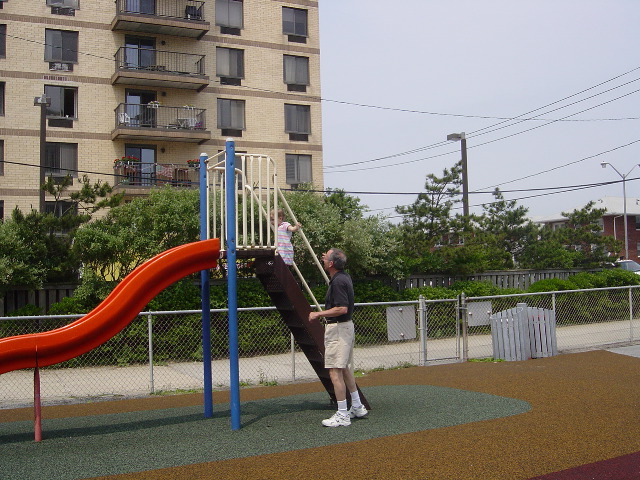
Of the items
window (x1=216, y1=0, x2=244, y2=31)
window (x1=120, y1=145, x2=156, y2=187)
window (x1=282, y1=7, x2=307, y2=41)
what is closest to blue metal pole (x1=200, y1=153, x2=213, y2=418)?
window (x1=120, y1=145, x2=156, y2=187)

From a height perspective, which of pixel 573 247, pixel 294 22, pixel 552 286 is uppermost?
pixel 294 22

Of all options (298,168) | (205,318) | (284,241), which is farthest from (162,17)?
(205,318)

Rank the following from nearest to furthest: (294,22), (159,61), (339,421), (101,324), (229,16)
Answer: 1. (101,324)
2. (339,421)
3. (159,61)
4. (229,16)
5. (294,22)

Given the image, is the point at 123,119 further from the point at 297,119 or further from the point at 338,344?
the point at 338,344

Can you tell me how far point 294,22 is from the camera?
3228cm

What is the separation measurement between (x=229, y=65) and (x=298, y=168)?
5.69 meters

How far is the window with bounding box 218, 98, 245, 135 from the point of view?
101 ft

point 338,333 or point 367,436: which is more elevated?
point 338,333

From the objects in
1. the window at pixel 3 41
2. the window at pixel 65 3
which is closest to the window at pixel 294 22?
the window at pixel 65 3

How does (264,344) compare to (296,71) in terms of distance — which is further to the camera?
(296,71)

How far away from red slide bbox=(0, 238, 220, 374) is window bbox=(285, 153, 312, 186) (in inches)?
941

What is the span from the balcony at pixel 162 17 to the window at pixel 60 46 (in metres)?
1.84

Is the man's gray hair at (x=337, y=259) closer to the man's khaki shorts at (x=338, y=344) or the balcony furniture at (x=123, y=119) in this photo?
the man's khaki shorts at (x=338, y=344)

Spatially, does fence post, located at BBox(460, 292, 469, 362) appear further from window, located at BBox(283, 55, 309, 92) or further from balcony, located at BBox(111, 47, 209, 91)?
window, located at BBox(283, 55, 309, 92)
